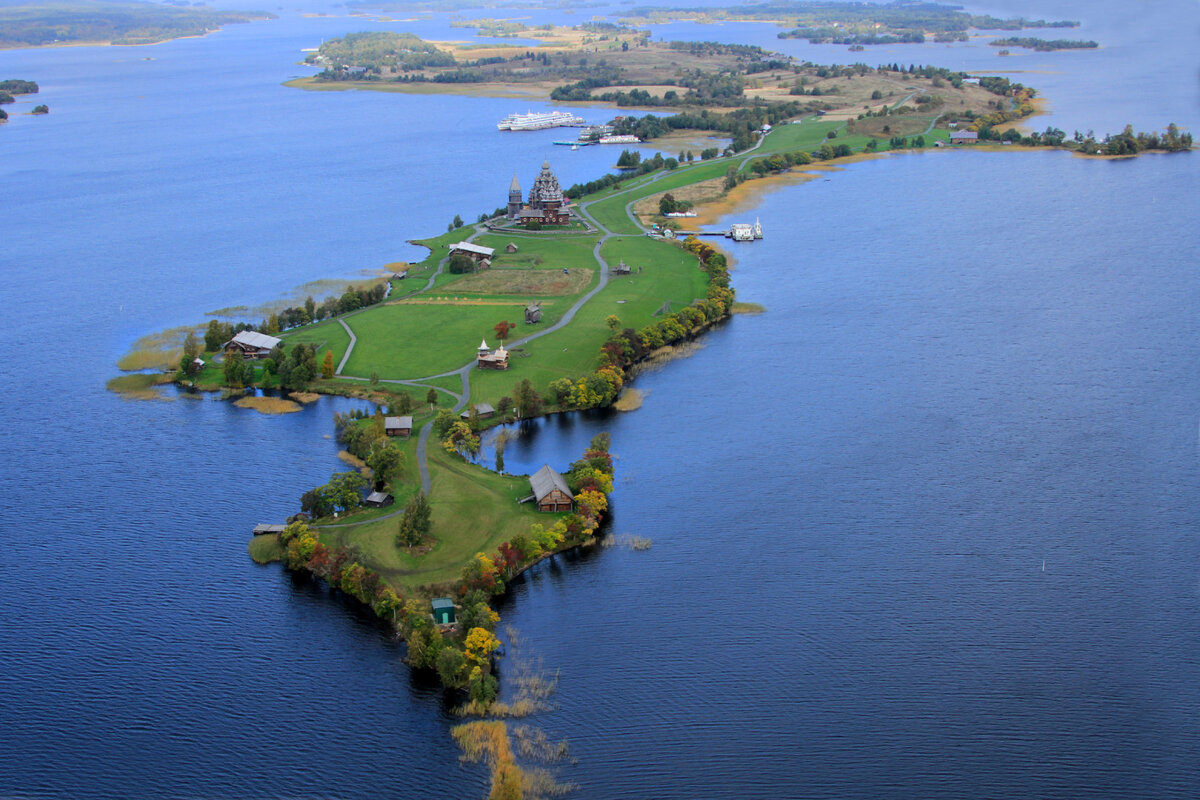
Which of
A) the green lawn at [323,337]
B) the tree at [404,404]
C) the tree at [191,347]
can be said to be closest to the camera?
the tree at [404,404]

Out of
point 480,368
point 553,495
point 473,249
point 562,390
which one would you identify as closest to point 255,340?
point 480,368

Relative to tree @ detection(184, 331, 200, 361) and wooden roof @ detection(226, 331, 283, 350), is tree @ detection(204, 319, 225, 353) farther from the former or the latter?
wooden roof @ detection(226, 331, 283, 350)

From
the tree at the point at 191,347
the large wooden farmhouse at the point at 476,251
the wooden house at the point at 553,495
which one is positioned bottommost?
the wooden house at the point at 553,495

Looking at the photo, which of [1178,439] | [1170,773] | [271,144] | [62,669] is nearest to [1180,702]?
[1170,773]

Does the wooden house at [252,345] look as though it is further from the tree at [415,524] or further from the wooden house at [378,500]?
the tree at [415,524]

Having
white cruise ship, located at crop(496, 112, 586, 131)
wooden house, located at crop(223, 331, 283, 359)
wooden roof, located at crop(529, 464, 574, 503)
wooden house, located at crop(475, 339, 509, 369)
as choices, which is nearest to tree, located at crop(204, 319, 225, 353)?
wooden house, located at crop(223, 331, 283, 359)

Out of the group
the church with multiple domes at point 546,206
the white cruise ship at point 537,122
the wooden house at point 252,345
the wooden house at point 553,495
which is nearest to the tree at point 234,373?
the wooden house at point 252,345
